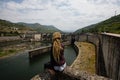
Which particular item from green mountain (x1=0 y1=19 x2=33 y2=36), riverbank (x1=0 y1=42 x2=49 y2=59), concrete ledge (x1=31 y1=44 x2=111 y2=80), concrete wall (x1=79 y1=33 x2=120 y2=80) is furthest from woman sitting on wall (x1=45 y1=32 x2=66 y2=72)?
green mountain (x1=0 y1=19 x2=33 y2=36)

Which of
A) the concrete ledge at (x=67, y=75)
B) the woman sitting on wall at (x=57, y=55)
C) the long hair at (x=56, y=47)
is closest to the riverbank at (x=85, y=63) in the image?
the concrete ledge at (x=67, y=75)

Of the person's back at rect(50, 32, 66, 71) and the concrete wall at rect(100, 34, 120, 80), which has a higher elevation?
the person's back at rect(50, 32, 66, 71)

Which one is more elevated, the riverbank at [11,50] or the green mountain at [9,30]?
the green mountain at [9,30]

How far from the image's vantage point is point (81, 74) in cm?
531

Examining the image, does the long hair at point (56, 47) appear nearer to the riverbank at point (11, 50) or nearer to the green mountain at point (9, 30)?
the riverbank at point (11, 50)

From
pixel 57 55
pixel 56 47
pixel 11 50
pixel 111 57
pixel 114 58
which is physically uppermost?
pixel 56 47

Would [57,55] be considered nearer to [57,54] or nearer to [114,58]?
[57,54]

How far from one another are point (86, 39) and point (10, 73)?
147ft

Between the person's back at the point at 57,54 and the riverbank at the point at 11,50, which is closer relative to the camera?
the person's back at the point at 57,54

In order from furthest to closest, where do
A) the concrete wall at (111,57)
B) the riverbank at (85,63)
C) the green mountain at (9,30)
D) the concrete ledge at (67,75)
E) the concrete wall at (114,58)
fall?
the green mountain at (9,30)
the riverbank at (85,63)
the concrete wall at (111,57)
the concrete wall at (114,58)
the concrete ledge at (67,75)

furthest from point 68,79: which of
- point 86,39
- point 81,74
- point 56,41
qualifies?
point 86,39

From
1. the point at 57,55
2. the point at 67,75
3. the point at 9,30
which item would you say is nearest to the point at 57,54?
the point at 57,55

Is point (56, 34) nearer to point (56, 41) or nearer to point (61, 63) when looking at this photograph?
point (56, 41)

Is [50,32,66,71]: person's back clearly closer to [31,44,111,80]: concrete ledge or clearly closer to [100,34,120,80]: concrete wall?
[31,44,111,80]: concrete ledge
